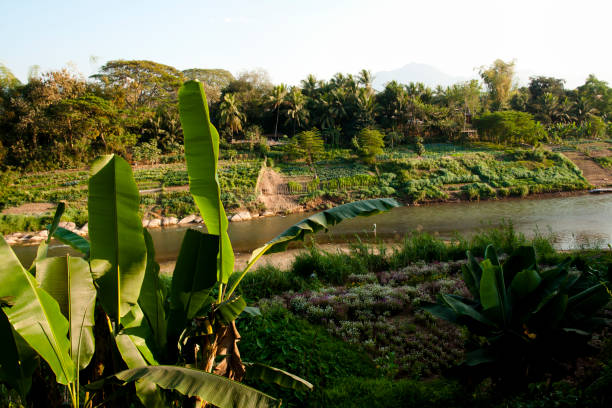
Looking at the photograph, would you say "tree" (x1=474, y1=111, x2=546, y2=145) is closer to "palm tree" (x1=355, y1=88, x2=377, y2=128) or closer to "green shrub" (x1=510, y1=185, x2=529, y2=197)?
"palm tree" (x1=355, y1=88, x2=377, y2=128)

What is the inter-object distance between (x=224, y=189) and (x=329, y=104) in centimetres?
1933

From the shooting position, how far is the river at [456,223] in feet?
43.8

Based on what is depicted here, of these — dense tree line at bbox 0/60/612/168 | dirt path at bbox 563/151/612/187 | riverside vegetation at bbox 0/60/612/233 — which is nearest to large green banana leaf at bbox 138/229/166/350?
riverside vegetation at bbox 0/60/612/233

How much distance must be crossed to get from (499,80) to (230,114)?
35723 mm

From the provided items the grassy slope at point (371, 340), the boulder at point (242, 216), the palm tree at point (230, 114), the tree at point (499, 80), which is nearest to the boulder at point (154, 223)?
the boulder at point (242, 216)

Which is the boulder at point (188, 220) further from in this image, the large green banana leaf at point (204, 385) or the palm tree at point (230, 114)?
the large green banana leaf at point (204, 385)

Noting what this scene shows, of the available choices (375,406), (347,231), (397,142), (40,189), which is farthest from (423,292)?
(397,142)

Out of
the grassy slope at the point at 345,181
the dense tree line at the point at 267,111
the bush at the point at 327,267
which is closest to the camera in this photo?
the bush at the point at 327,267

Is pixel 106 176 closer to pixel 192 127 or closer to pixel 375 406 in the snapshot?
pixel 192 127

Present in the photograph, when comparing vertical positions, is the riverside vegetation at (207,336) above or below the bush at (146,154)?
below

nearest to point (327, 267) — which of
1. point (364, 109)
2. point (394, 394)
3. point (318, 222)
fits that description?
point (394, 394)

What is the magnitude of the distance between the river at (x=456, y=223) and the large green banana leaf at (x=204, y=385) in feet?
31.1

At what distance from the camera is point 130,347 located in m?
2.00

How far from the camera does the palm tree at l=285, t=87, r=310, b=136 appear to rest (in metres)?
37.0
